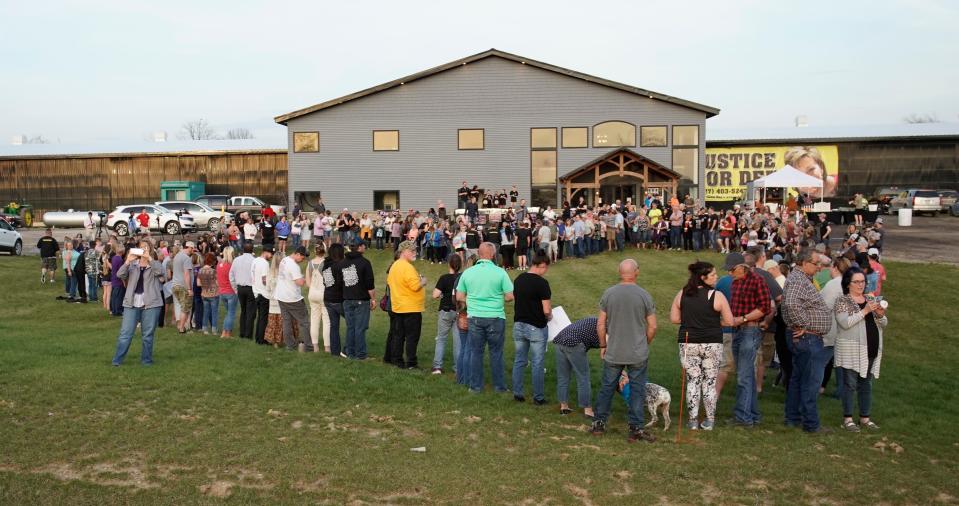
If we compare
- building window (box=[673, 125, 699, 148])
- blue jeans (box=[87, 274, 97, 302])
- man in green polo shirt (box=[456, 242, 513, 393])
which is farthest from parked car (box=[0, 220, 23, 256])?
building window (box=[673, 125, 699, 148])

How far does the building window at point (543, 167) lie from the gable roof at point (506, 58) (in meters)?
3.90

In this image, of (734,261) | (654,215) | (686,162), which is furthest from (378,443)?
(686,162)

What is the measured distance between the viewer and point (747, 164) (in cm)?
4497

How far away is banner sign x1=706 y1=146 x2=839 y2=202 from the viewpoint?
1764 inches

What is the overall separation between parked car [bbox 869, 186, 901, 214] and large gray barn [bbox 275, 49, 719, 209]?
10897 mm

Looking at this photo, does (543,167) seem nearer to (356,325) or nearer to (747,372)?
(356,325)

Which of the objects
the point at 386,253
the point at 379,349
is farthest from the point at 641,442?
the point at 386,253

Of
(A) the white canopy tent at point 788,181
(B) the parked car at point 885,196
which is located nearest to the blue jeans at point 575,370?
(A) the white canopy tent at point 788,181

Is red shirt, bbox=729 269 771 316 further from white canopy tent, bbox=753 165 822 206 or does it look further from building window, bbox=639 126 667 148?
building window, bbox=639 126 667 148

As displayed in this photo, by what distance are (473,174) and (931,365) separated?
88.9 feet

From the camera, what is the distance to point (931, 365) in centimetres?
1336

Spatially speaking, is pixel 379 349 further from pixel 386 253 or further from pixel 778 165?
pixel 778 165

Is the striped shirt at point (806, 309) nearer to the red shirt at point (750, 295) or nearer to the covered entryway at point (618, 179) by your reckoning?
the red shirt at point (750, 295)

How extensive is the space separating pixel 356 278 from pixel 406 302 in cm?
98
